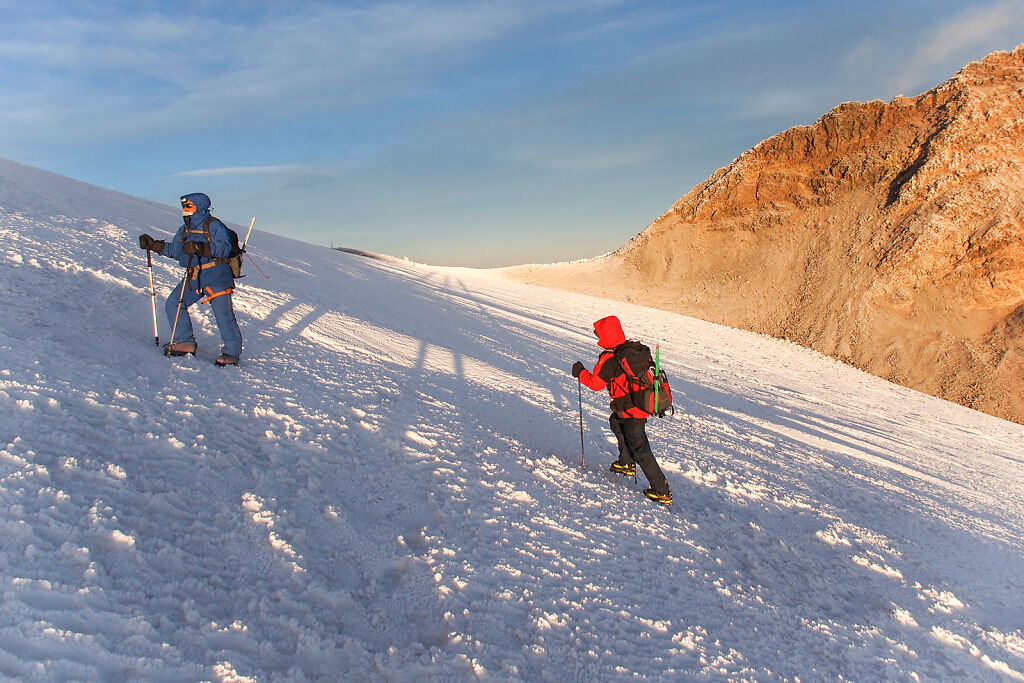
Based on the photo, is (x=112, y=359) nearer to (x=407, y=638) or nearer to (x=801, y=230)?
(x=407, y=638)

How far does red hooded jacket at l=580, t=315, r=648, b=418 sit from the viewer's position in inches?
198

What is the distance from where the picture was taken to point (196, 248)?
5277 mm

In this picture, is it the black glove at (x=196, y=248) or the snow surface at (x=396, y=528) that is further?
the black glove at (x=196, y=248)

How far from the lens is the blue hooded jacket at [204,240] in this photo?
5.46 meters

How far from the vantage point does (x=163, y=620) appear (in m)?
2.38

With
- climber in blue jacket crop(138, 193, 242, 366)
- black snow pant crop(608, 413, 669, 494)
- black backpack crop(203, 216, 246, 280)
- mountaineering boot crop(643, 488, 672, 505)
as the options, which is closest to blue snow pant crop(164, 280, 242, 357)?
climber in blue jacket crop(138, 193, 242, 366)

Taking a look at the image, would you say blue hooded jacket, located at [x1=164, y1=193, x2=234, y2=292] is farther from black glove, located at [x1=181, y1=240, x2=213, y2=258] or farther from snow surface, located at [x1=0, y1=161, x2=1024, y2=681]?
snow surface, located at [x1=0, y1=161, x2=1024, y2=681]

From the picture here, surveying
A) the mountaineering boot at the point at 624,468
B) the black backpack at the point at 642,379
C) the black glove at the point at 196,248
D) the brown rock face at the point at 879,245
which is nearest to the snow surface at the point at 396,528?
the mountaineering boot at the point at 624,468

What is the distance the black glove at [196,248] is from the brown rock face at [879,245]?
3544cm

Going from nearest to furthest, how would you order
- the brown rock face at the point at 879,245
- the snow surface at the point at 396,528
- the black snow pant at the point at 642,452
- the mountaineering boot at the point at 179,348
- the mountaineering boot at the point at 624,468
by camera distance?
the snow surface at the point at 396,528 → the black snow pant at the point at 642,452 → the mountaineering boot at the point at 179,348 → the mountaineering boot at the point at 624,468 → the brown rock face at the point at 879,245

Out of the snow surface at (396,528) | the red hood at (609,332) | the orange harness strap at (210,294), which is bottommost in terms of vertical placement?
the snow surface at (396,528)

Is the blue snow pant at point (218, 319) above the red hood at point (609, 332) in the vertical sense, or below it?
below

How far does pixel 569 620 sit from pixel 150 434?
128 inches

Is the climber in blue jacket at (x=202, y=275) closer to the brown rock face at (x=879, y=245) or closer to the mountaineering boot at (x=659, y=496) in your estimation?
the mountaineering boot at (x=659, y=496)
